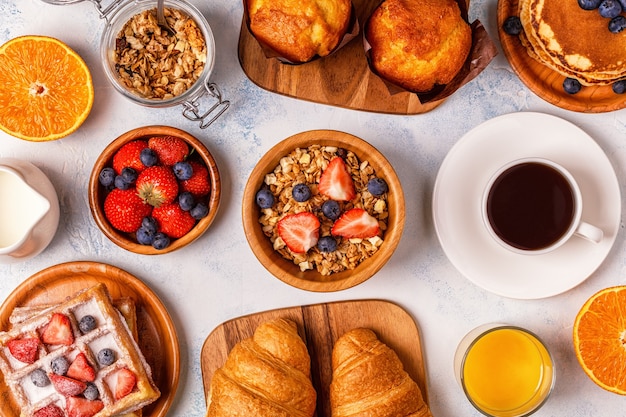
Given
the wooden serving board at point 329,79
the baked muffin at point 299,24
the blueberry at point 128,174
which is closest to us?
the baked muffin at point 299,24

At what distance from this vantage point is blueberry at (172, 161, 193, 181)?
2104mm

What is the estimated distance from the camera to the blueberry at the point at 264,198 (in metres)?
2.10

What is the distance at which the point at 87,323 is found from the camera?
211cm

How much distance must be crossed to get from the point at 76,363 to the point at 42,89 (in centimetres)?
83

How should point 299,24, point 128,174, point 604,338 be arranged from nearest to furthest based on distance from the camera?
point 299,24 → point 128,174 → point 604,338

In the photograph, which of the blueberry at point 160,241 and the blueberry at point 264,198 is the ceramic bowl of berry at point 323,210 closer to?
the blueberry at point 264,198

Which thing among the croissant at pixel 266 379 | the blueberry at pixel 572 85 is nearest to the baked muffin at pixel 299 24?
the blueberry at pixel 572 85

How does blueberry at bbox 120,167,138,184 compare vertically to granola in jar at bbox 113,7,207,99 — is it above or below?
below

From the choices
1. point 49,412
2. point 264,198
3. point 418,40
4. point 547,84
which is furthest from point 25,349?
point 547,84

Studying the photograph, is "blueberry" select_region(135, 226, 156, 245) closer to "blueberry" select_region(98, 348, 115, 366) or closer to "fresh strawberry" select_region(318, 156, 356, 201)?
"blueberry" select_region(98, 348, 115, 366)

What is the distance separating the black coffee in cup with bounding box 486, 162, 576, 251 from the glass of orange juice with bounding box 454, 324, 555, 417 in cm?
30

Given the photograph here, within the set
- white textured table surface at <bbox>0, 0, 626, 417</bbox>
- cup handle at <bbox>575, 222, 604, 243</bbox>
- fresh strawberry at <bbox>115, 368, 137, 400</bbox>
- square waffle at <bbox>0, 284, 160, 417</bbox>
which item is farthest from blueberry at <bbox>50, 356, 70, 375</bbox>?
cup handle at <bbox>575, 222, 604, 243</bbox>

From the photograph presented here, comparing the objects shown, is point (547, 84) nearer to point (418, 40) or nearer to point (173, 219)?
point (418, 40)

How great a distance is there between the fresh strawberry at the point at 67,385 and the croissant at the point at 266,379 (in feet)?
1.25
